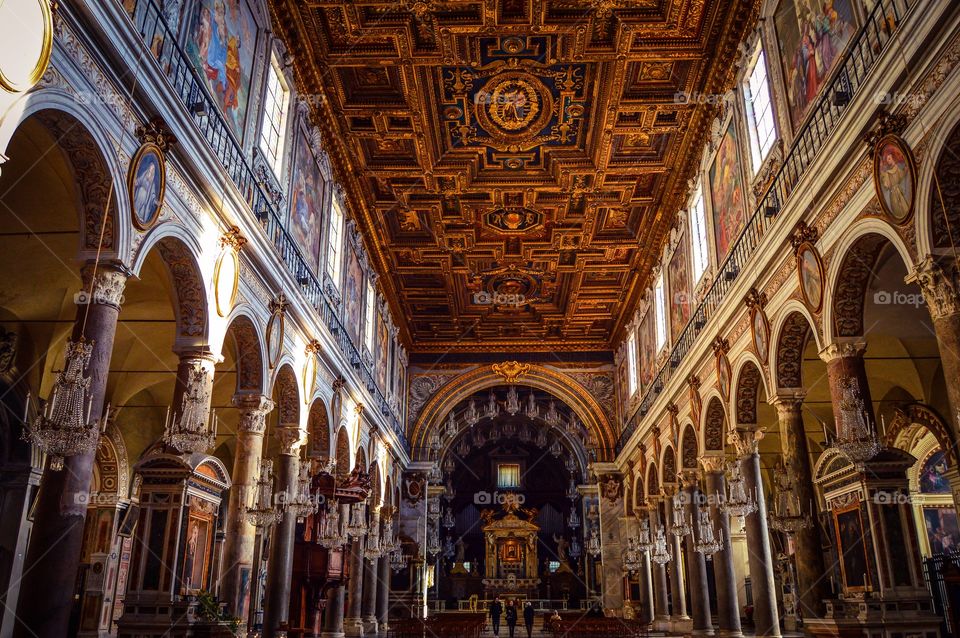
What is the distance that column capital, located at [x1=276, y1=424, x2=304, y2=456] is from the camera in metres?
15.0

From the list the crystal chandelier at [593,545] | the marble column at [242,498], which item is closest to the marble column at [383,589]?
the crystal chandelier at [593,545]

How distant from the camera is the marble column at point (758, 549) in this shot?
44.7ft

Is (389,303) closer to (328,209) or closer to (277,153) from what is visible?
(328,209)

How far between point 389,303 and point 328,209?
30.4ft

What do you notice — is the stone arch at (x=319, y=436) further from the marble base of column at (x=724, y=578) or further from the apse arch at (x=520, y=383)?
the apse arch at (x=520, y=383)

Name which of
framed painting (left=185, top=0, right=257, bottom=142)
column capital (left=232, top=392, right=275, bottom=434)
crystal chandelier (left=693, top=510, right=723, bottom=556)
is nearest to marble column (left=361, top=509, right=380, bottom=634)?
crystal chandelier (left=693, top=510, right=723, bottom=556)

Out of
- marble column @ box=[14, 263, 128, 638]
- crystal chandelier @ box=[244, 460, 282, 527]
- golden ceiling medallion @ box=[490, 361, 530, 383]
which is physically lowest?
marble column @ box=[14, 263, 128, 638]

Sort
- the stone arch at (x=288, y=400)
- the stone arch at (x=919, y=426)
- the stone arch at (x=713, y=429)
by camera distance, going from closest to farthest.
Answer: the stone arch at (x=288, y=400) → the stone arch at (x=919, y=426) → the stone arch at (x=713, y=429)

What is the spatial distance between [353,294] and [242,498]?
387 inches

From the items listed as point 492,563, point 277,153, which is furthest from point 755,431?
point 492,563

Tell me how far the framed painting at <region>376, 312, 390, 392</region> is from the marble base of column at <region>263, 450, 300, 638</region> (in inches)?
415

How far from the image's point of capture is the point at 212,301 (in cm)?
1099

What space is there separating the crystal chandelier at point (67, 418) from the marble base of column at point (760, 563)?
11.1 meters

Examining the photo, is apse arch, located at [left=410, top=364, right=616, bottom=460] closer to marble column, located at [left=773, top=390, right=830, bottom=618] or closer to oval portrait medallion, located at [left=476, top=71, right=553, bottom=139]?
oval portrait medallion, located at [left=476, top=71, right=553, bottom=139]
